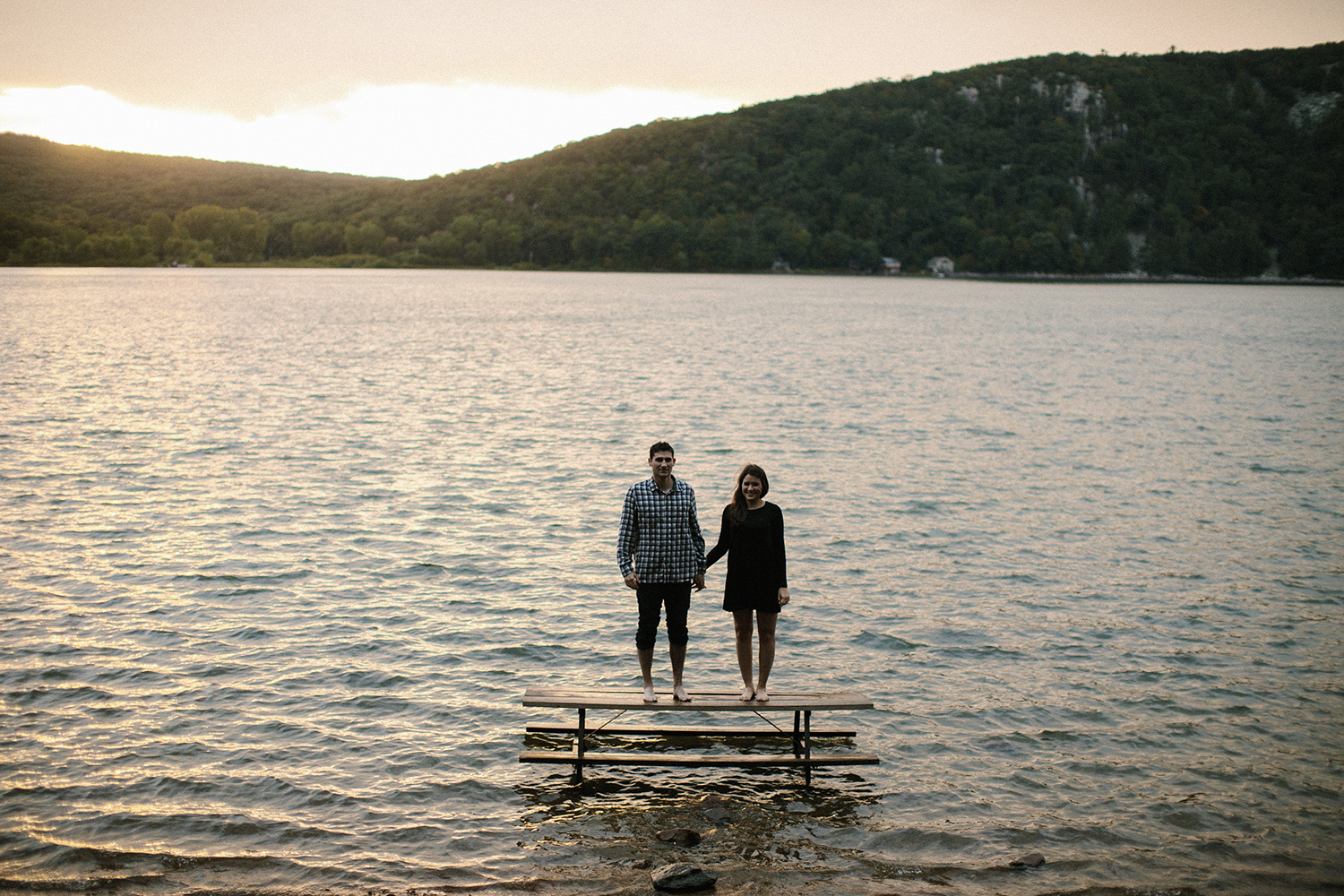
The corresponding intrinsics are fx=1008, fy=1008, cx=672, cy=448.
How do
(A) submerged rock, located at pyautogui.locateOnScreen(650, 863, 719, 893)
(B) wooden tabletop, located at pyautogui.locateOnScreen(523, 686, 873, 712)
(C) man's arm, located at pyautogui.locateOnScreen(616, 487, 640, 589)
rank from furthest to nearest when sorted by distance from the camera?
(C) man's arm, located at pyautogui.locateOnScreen(616, 487, 640, 589) < (B) wooden tabletop, located at pyautogui.locateOnScreen(523, 686, 873, 712) < (A) submerged rock, located at pyautogui.locateOnScreen(650, 863, 719, 893)

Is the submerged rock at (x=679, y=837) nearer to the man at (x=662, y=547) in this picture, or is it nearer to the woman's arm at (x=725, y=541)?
the man at (x=662, y=547)

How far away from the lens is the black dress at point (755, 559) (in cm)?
1015

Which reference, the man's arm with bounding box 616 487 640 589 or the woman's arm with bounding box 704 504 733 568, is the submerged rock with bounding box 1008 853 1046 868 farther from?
the man's arm with bounding box 616 487 640 589

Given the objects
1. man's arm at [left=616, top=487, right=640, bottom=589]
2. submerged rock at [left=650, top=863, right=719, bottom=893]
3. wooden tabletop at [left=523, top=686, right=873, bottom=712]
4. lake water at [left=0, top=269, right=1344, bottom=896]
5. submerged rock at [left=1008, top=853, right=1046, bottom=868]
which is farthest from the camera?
man's arm at [left=616, top=487, right=640, bottom=589]

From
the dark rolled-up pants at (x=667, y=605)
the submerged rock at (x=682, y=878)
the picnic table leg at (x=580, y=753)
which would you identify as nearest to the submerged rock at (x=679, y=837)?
the submerged rock at (x=682, y=878)

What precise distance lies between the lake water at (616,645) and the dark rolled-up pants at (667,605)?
1.67 meters

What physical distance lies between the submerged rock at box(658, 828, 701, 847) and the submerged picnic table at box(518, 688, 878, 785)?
93 cm

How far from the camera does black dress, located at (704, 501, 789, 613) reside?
33.3 ft

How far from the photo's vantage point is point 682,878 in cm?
864

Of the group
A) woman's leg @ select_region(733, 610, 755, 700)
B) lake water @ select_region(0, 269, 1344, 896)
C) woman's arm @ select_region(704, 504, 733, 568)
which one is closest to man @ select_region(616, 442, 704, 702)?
woman's arm @ select_region(704, 504, 733, 568)

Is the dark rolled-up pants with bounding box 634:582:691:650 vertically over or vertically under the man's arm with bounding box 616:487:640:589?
under

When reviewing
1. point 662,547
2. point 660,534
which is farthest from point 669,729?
point 660,534

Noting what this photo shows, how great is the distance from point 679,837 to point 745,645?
210 cm

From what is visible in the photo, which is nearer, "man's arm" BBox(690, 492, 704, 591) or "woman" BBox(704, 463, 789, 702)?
"woman" BBox(704, 463, 789, 702)
